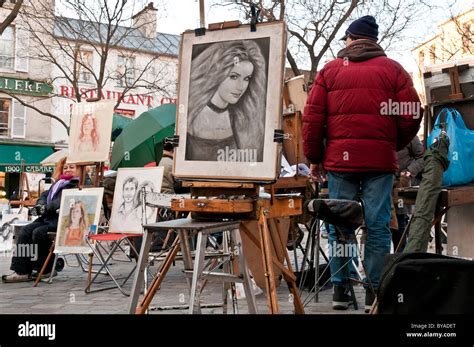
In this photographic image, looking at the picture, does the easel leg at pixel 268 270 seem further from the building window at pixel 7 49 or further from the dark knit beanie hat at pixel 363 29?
the building window at pixel 7 49

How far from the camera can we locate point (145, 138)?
8.46 meters

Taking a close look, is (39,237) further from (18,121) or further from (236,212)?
(18,121)

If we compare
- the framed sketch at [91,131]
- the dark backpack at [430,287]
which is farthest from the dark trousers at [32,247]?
the dark backpack at [430,287]

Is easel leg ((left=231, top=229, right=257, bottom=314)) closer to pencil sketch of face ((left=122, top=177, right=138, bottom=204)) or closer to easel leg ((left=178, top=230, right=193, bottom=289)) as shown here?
easel leg ((left=178, top=230, right=193, bottom=289))

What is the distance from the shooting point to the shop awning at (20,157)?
2308cm

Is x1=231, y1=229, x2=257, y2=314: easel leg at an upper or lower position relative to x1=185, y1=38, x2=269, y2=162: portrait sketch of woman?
lower

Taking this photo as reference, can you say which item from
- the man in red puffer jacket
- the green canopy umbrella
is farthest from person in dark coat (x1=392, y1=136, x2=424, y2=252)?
the green canopy umbrella

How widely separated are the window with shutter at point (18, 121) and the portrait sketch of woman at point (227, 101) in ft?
75.5

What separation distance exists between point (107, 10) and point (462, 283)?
1568 centimetres

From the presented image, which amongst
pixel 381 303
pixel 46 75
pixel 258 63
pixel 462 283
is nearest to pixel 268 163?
pixel 258 63

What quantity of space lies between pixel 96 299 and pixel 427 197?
300cm

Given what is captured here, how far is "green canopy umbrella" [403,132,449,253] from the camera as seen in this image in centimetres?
326

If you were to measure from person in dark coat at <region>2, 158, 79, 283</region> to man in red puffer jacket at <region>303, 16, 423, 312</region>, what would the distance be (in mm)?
3363

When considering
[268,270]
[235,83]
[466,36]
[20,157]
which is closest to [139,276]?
[268,270]
